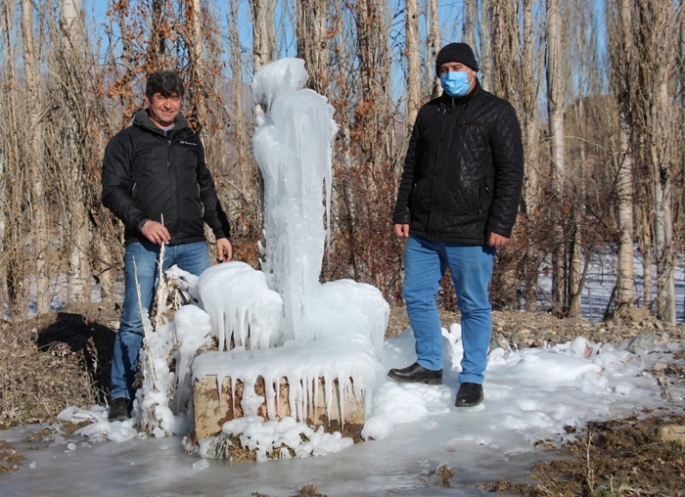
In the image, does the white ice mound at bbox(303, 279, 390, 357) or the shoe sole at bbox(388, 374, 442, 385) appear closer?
the white ice mound at bbox(303, 279, 390, 357)

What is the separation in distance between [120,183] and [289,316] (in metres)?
1.28

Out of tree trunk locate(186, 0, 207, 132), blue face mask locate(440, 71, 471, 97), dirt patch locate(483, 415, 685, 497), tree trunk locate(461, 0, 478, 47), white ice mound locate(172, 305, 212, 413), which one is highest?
tree trunk locate(461, 0, 478, 47)

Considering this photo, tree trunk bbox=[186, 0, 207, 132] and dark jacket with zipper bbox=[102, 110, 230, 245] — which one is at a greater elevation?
tree trunk bbox=[186, 0, 207, 132]

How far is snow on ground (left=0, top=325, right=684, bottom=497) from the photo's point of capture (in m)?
3.20

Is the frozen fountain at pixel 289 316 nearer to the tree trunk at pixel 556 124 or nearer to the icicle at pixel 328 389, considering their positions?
the icicle at pixel 328 389

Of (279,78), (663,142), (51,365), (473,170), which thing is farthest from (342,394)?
(663,142)

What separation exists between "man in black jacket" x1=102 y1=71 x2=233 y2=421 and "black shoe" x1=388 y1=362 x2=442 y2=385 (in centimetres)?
152

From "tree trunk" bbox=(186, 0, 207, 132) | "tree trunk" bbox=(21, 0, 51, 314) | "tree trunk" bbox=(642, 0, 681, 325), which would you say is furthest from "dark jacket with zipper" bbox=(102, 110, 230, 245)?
"tree trunk" bbox=(642, 0, 681, 325)

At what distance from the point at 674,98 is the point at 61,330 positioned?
7.96 m

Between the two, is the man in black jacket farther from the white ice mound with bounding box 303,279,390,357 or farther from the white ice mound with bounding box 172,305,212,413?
the white ice mound with bounding box 303,279,390,357

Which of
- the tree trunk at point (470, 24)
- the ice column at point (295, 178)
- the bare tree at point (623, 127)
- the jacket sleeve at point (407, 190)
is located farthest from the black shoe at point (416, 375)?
the tree trunk at point (470, 24)

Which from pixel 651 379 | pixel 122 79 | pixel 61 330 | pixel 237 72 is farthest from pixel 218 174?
pixel 237 72

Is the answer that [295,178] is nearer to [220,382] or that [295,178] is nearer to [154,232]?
[154,232]

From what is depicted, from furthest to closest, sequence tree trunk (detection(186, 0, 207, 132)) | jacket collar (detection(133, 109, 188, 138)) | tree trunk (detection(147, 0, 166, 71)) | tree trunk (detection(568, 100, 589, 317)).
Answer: tree trunk (detection(568, 100, 589, 317)) → tree trunk (detection(186, 0, 207, 132)) → tree trunk (detection(147, 0, 166, 71)) → jacket collar (detection(133, 109, 188, 138))
